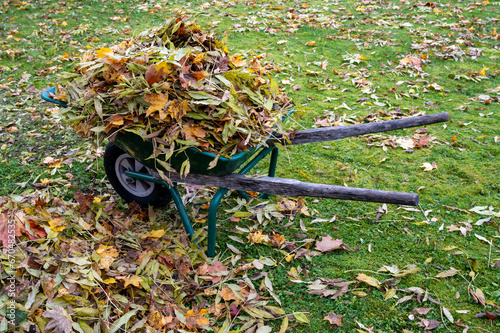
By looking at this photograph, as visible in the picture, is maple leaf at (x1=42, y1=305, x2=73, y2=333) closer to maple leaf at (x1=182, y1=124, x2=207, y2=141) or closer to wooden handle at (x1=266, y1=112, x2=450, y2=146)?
maple leaf at (x1=182, y1=124, x2=207, y2=141)

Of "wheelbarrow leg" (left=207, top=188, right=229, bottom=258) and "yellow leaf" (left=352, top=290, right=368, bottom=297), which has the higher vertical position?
"wheelbarrow leg" (left=207, top=188, right=229, bottom=258)

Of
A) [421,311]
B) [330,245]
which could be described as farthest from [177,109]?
[421,311]

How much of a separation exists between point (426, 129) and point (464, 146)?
0.48m

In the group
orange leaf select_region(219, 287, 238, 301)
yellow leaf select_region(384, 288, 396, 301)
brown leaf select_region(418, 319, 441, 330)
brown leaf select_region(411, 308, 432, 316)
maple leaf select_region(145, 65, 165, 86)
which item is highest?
maple leaf select_region(145, 65, 165, 86)

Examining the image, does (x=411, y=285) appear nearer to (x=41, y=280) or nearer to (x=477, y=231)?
(x=477, y=231)

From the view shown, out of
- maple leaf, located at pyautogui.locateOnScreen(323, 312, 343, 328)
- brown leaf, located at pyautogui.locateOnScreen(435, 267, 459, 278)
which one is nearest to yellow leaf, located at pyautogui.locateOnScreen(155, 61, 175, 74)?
maple leaf, located at pyautogui.locateOnScreen(323, 312, 343, 328)

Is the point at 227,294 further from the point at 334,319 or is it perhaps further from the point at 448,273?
the point at 448,273

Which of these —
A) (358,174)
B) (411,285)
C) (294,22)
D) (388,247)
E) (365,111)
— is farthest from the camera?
(294,22)

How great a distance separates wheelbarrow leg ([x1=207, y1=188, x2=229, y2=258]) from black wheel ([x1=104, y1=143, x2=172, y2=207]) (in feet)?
2.16

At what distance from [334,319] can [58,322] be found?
1.59 metres

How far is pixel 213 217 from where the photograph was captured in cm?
233

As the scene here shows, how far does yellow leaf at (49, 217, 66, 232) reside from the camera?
7.23ft

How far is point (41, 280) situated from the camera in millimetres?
1926

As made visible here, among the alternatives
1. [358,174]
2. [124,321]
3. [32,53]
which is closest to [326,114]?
[358,174]
